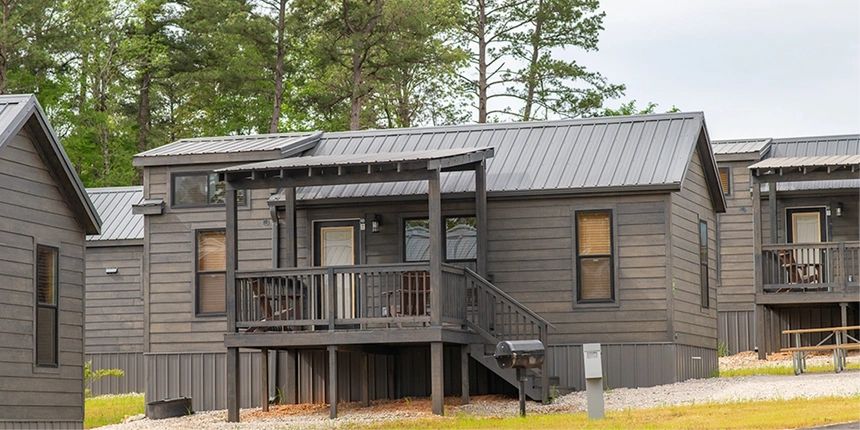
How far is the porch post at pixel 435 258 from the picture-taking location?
19.3m

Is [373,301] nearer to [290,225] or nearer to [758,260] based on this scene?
[290,225]

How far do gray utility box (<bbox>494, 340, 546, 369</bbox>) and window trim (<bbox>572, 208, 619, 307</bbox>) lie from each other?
338cm

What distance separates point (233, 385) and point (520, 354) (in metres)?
5.04

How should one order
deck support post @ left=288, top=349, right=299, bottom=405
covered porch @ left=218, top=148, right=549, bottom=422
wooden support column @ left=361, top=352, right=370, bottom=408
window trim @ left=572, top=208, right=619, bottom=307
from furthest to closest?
deck support post @ left=288, top=349, right=299, bottom=405 < window trim @ left=572, top=208, right=619, bottom=307 < wooden support column @ left=361, top=352, right=370, bottom=408 < covered porch @ left=218, top=148, right=549, bottom=422

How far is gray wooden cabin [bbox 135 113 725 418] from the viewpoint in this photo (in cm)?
2014

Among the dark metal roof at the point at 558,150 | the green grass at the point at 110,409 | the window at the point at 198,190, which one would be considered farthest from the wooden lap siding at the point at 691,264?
the green grass at the point at 110,409

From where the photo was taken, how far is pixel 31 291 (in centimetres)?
1805

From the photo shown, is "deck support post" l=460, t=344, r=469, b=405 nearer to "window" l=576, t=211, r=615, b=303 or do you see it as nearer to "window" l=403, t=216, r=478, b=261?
"window" l=403, t=216, r=478, b=261

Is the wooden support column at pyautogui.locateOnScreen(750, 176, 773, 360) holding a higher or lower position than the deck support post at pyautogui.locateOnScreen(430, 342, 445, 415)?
higher

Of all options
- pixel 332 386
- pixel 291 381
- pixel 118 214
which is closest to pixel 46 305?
pixel 332 386

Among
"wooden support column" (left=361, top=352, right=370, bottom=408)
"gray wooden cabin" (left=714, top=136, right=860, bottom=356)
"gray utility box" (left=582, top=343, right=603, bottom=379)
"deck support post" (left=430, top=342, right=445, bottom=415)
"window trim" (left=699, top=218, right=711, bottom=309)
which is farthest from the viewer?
"gray wooden cabin" (left=714, top=136, right=860, bottom=356)

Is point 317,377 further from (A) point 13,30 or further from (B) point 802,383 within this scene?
(A) point 13,30

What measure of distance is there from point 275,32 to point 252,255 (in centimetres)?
2002

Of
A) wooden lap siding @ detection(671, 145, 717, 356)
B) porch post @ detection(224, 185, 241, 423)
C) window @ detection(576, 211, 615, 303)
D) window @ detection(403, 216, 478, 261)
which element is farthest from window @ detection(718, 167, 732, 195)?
porch post @ detection(224, 185, 241, 423)
